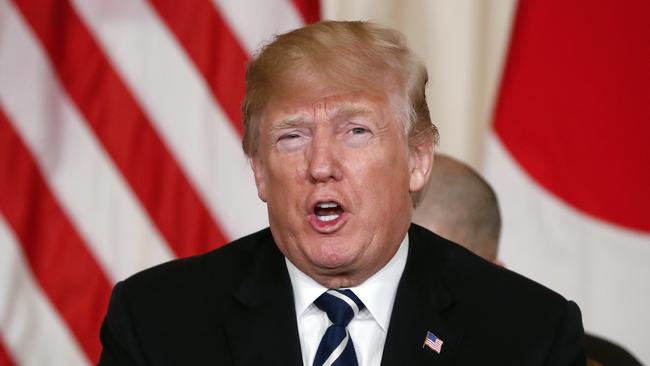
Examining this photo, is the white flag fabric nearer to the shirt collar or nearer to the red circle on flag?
the red circle on flag

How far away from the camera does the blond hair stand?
83.4 inches

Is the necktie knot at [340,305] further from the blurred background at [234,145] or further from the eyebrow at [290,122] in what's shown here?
the blurred background at [234,145]

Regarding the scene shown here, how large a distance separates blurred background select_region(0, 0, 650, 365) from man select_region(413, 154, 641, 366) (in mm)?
566

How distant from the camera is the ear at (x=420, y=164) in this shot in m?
2.24

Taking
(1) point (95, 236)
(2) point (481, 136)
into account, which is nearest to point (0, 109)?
(1) point (95, 236)

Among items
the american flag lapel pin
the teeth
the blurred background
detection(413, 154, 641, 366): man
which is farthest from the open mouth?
the blurred background

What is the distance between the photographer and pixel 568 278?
3982 millimetres

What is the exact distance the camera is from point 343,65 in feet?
6.95

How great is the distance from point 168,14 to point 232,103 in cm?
36

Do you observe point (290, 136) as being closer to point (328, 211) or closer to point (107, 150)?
point (328, 211)

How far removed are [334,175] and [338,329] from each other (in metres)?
0.30

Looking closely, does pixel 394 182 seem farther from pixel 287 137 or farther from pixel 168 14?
pixel 168 14

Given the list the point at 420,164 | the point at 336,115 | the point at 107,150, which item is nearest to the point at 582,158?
the point at 107,150

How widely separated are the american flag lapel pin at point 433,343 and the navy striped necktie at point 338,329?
0.13m
